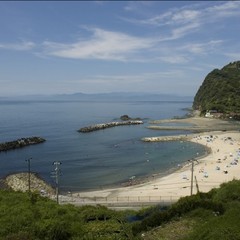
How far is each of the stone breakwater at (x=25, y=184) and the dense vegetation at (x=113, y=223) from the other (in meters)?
24.2

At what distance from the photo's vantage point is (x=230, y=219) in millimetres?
21109

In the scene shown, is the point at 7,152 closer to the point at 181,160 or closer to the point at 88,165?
the point at 88,165

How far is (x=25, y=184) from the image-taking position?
185 feet

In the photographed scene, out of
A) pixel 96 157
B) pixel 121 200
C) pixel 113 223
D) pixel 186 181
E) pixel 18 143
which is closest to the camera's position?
pixel 113 223

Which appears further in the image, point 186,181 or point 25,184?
point 25,184

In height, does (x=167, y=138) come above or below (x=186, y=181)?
above

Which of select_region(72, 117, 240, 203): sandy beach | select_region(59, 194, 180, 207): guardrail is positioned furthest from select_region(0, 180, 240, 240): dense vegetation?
select_region(72, 117, 240, 203): sandy beach

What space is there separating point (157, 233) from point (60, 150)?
65.2 m

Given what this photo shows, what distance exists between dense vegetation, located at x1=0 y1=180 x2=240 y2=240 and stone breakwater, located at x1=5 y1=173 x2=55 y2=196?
79.5ft

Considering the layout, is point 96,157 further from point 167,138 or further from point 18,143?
point 167,138

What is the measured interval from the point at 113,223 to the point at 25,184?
3459 centimetres

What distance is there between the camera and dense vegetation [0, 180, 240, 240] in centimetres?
1983

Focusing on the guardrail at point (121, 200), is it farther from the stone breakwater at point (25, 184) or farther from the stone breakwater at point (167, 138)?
the stone breakwater at point (167, 138)

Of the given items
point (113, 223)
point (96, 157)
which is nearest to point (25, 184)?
point (96, 157)
